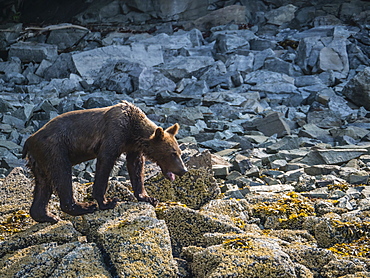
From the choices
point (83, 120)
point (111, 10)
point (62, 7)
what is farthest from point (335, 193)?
point (62, 7)

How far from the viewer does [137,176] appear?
17.8 ft

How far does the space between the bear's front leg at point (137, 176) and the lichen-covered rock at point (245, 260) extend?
1.28 m

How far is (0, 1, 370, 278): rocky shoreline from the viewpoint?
400cm

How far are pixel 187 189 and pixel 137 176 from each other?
721 millimetres

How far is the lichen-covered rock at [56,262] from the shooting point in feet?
12.3

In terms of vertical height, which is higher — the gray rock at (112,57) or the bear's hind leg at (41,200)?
the bear's hind leg at (41,200)

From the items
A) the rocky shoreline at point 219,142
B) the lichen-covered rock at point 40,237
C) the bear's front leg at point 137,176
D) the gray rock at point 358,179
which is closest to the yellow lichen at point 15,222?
the rocky shoreline at point 219,142

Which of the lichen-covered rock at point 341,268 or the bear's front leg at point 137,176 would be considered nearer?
the lichen-covered rock at point 341,268

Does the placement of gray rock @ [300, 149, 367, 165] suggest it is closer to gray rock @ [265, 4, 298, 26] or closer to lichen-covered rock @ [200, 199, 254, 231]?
lichen-covered rock @ [200, 199, 254, 231]

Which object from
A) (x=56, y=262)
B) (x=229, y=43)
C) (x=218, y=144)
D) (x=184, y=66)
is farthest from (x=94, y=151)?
(x=229, y=43)

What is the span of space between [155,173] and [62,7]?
30.9 m

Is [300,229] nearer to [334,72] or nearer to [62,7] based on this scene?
[334,72]

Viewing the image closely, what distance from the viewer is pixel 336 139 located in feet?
41.5

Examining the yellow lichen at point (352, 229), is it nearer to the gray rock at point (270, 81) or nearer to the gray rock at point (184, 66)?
the gray rock at point (270, 81)
